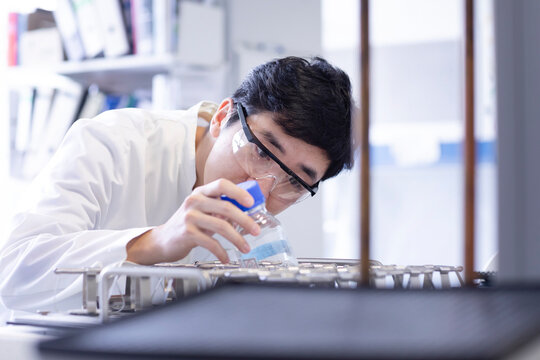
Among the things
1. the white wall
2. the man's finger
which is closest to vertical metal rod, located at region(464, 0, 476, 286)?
the man's finger

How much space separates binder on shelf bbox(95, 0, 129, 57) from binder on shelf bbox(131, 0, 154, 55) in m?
0.05

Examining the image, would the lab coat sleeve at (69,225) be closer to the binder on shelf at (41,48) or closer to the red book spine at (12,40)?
the binder on shelf at (41,48)

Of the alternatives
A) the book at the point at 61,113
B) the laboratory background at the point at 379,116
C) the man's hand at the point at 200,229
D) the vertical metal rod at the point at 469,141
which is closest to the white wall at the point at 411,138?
the laboratory background at the point at 379,116

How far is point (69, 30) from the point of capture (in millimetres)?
2625

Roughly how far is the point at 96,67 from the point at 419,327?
2383 millimetres

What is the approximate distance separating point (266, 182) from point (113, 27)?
1399 mm

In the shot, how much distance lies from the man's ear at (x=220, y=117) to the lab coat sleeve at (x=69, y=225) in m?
0.18

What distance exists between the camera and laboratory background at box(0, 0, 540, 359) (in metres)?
0.41

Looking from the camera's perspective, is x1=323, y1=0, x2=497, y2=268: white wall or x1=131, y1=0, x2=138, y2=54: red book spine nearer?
x1=131, y1=0, x2=138, y2=54: red book spine

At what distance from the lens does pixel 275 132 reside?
4.56 ft

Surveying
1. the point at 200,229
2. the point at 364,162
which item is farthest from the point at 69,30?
the point at 364,162

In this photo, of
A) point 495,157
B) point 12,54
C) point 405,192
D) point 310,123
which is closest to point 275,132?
point 310,123

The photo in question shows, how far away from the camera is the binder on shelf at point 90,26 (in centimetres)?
254

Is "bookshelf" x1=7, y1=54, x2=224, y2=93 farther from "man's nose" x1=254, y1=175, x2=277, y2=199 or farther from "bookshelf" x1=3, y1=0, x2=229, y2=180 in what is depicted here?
"man's nose" x1=254, y1=175, x2=277, y2=199
